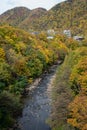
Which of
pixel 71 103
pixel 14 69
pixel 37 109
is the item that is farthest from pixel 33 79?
pixel 71 103

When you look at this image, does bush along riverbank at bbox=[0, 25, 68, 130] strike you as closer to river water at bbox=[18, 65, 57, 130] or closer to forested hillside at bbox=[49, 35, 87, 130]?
river water at bbox=[18, 65, 57, 130]

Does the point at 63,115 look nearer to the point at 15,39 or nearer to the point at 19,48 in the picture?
the point at 19,48

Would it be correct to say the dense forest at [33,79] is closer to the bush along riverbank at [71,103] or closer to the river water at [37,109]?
the bush along riverbank at [71,103]

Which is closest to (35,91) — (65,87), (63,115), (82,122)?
(65,87)

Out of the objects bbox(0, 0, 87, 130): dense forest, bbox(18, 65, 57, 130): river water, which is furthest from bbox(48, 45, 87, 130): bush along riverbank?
bbox(18, 65, 57, 130): river water

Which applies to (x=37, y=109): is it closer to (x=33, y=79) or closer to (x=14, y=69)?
(x=14, y=69)

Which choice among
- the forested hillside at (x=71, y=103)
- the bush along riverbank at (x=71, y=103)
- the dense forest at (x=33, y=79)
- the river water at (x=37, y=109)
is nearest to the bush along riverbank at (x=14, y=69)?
the dense forest at (x=33, y=79)

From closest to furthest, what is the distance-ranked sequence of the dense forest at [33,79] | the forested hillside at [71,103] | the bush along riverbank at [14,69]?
the forested hillside at [71,103], the dense forest at [33,79], the bush along riverbank at [14,69]

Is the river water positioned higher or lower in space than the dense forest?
lower
